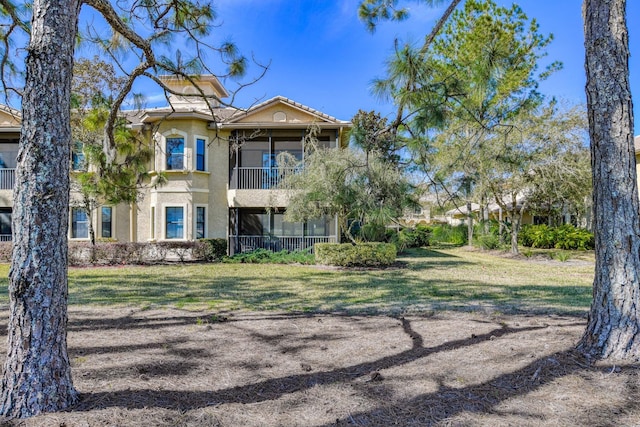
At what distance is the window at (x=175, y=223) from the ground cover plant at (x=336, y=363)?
8.65 m

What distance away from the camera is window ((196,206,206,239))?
17125 mm

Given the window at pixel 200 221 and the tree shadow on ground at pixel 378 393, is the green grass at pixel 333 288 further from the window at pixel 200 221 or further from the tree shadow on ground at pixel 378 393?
the tree shadow on ground at pixel 378 393

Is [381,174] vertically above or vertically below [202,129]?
below

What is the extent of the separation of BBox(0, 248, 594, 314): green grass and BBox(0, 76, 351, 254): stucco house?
3.09 meters

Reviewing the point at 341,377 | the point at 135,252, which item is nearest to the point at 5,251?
the point at 135,252

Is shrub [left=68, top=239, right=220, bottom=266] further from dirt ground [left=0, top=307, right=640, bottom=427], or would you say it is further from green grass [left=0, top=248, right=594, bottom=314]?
dirt ground [left=0, top=307, right=640, bottom=427]

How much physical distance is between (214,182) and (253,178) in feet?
5.73

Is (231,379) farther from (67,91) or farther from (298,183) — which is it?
(298,183)

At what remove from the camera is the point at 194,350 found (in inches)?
175

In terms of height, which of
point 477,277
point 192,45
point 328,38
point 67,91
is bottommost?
point 477,277

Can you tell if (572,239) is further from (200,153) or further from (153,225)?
(153,225)

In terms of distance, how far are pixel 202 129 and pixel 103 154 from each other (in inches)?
370

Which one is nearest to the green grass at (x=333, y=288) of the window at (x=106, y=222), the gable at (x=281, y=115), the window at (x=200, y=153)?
the window at (x=106, y=222)

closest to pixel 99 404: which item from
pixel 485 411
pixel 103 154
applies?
pixel 485 411
